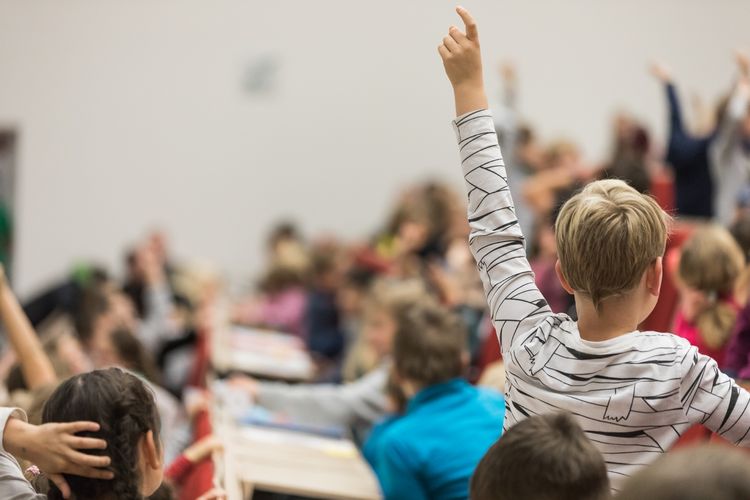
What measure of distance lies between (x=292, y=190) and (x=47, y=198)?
2444 mm

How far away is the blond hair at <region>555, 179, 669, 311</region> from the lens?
60.8 inches

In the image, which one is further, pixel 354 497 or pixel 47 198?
pixel 47 198

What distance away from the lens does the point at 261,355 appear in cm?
511

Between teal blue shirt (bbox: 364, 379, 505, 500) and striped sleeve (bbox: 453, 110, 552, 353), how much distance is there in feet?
3.03

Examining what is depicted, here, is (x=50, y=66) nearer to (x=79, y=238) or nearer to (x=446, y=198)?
(x=79, y=238)

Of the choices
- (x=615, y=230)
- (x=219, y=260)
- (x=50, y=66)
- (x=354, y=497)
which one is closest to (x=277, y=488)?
(x=354, y=497)

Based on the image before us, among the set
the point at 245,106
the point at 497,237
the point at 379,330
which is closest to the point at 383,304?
the point at 379,330

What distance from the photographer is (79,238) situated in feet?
32.0

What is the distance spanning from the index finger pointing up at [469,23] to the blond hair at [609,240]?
0.33 metres

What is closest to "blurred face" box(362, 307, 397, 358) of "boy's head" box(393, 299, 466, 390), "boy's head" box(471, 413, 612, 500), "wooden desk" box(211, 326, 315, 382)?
"wooden desk" box(211, 326, 315, 382)

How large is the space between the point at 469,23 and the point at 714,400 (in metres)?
0.73

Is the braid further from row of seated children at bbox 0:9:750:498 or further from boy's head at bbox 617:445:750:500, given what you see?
boy's head at bbox 617:445:750:500

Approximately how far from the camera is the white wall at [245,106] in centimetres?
970

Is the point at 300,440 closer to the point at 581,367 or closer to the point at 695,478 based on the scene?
the point at 581,367
